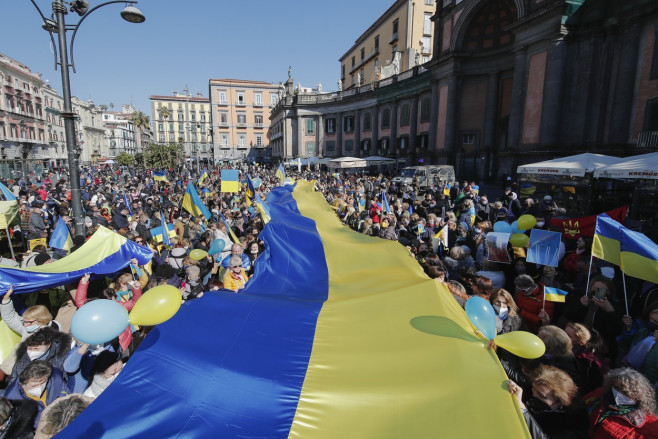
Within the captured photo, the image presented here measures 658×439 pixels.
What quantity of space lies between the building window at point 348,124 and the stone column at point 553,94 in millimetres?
26124

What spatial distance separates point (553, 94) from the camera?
1828 cm

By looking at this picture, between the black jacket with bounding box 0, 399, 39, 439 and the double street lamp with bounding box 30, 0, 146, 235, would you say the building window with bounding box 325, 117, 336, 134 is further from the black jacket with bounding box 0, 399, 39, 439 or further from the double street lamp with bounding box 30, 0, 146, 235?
the black jacket with bounding box 0, 399, 39, 439

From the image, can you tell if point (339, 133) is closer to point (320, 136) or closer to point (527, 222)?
point (320, 136)

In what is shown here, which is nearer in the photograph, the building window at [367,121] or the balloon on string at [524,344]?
the balloon on string at [524,344]

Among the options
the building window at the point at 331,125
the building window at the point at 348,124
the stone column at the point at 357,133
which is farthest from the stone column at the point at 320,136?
the stone column at the point at 357,133

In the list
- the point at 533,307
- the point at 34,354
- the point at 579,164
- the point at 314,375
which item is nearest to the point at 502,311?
the point at 533,307

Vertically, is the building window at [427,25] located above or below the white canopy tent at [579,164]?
above

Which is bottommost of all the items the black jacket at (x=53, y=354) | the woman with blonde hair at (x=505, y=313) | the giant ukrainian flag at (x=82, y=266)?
the black jacket at (x=53, y=354)

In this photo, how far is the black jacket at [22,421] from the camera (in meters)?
2.93

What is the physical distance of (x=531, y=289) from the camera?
4898 mm

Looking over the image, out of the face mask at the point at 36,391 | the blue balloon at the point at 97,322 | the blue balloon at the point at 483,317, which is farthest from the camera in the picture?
the blue balloon at the point at 483,317

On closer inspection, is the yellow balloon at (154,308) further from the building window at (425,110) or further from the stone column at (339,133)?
the stone column at (339,133)

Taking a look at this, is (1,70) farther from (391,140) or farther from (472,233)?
(472,233)

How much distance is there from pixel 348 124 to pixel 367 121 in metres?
3.37
